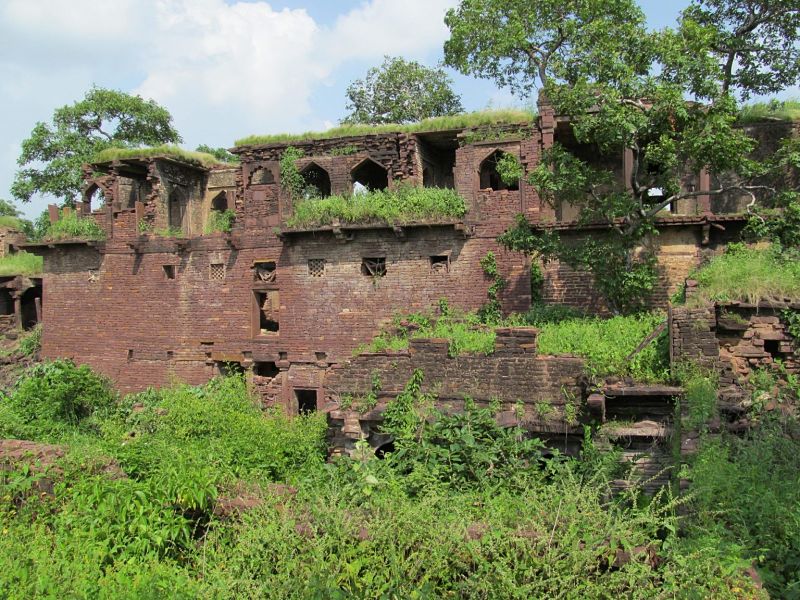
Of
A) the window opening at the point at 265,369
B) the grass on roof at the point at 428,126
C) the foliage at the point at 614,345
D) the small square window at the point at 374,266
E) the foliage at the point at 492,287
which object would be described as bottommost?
the window opening at the point at 265,369

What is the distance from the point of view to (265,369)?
660 inches

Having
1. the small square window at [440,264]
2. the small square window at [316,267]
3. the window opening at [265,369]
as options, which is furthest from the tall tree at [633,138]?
the window opening at [265,369]

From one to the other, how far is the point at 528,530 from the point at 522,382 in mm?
3916

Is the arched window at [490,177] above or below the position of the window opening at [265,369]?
above

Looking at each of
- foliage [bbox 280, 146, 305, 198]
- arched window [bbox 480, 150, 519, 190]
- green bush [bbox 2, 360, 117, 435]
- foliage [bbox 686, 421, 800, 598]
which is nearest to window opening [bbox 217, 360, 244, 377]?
green bush [bbox 2, 360, 117, 435]

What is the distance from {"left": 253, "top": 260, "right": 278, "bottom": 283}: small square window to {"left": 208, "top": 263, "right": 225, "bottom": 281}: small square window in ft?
3.40

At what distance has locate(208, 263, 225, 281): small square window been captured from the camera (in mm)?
16891

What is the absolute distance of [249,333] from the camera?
54.1ft

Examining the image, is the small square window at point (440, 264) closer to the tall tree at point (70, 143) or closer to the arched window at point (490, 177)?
the arched window at point (490, 177)

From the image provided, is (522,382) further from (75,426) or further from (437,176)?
(75,426)

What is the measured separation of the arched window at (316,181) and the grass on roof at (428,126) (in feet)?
3.18

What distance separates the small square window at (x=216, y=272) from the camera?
16.9 meters

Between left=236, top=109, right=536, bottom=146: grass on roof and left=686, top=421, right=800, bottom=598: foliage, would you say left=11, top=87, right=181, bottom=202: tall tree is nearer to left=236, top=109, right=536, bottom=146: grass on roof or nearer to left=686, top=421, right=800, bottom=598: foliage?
left=236, top=109, right=536, bottom=146: grass on roof

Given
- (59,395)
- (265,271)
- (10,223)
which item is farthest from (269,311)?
(10,223)
